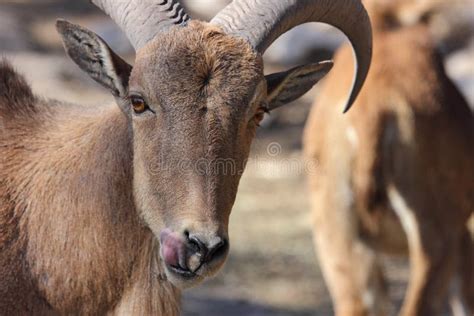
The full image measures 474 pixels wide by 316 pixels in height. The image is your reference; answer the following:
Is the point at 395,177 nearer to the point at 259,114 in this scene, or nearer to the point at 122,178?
the point at 259,114

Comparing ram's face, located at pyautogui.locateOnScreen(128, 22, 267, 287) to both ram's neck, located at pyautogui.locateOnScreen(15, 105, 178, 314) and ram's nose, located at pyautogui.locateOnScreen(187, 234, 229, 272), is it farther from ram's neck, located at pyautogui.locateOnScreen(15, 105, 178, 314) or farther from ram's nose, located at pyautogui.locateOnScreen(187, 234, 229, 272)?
ram's neck, located at pyautogui.locateOnScreen(15, 105, 178, 314)

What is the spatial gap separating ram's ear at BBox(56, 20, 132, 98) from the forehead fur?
0.13 m

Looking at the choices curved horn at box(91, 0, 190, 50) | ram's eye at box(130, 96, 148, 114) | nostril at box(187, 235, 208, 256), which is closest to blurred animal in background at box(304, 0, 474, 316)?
curved horn at box(91, 0, 190, 50)

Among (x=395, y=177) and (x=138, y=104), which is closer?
(x=138, y=104)

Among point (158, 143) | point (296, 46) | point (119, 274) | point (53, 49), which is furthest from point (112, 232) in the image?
point (53, 49)

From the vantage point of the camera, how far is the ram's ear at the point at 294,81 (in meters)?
5.86

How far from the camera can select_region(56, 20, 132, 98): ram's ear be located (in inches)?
213

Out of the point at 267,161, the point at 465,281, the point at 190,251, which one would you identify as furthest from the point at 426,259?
the point at 267,161

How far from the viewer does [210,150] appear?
5.04 meters

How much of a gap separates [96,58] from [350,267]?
11.6 feet

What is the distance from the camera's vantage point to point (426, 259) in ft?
26.7

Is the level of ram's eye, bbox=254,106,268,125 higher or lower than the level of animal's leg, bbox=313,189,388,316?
higher

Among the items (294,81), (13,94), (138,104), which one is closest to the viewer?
(138,104)

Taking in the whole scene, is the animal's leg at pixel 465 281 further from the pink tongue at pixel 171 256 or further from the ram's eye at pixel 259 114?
the pink tongue at pixel 171 256
